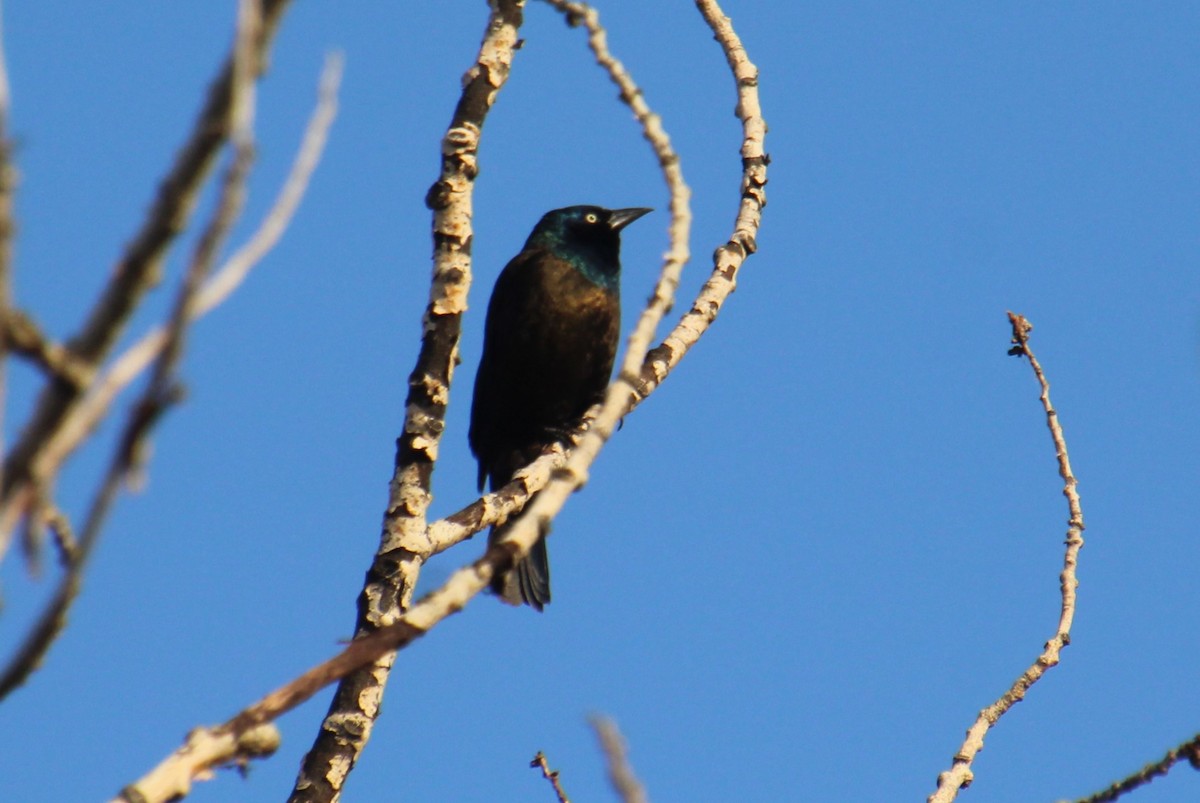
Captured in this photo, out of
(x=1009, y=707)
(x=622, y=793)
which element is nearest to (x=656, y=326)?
(x=622, y=793)

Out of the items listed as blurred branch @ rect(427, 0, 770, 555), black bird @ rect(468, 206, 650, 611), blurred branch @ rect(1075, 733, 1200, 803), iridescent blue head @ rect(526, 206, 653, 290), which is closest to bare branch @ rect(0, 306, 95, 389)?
blurred branch @ rect(1075, 733, 1200, 803)

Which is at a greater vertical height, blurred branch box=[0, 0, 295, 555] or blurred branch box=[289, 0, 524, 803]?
blurred branch box=[289, 0, 524, 803]

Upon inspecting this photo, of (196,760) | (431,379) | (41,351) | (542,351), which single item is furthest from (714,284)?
(41,351)

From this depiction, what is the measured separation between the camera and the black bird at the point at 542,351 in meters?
6.20

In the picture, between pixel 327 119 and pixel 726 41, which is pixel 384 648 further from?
pixel 726 41

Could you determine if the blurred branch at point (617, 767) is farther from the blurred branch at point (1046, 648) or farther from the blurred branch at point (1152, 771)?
the blurred branch at point (1046, 648)

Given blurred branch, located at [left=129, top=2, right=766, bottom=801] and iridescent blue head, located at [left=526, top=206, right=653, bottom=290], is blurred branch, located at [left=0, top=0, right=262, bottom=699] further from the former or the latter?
iridescent blue head, located at [left=526, top=206, right=653, bottom=290]

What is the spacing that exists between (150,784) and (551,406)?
15.5 ft

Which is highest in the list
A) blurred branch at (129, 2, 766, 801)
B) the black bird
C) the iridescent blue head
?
the iridescent blue head

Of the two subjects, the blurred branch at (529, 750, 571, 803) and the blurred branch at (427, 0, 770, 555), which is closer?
the blurred branch at (529, 750, 571, 803)

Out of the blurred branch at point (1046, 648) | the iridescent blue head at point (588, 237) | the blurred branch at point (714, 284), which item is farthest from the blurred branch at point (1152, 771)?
the iridescent blue head at point (588, 237)

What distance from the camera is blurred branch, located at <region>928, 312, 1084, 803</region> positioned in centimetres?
271

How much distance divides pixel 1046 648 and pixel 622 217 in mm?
4165

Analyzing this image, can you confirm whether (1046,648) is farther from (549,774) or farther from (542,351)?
(542,351)
